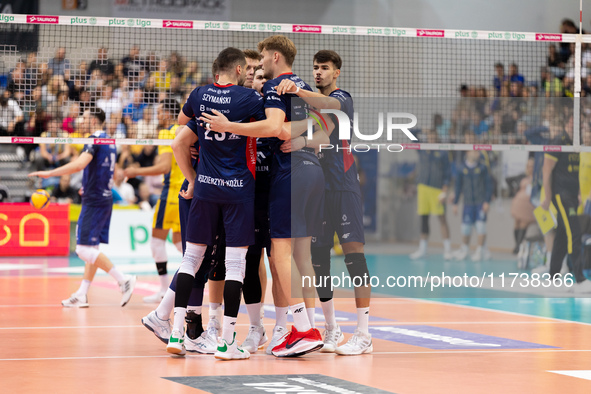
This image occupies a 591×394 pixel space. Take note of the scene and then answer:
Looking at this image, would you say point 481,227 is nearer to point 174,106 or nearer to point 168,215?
point 174,106

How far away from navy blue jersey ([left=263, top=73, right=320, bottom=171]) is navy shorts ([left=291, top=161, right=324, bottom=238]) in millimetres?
74

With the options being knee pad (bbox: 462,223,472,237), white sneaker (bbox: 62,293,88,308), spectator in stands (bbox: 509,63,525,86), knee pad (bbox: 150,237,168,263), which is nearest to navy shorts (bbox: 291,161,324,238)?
knee pad (bbox: 150,237,168,263)

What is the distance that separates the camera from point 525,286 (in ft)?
42.0

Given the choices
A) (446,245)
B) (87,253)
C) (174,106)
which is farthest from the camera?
(446,245)

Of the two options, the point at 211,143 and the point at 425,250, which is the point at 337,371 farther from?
the point at 425,250

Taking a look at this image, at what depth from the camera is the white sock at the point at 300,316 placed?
6.38 meters

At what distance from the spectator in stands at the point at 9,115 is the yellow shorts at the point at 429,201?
854cm

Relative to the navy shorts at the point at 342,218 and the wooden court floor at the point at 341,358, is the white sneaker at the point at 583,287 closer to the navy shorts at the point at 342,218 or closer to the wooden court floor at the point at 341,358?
the wooden court floor at the point at 341,358

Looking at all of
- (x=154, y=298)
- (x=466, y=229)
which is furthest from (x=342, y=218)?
(x=466, y=229)

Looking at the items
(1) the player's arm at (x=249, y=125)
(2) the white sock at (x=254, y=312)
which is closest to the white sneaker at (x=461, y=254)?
(2) the white sock at (x=254, y=312)

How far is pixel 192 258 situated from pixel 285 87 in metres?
1.50

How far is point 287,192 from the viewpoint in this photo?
254 inches

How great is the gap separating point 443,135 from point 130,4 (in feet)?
42.2

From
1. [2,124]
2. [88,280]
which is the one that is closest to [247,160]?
[88,280]
